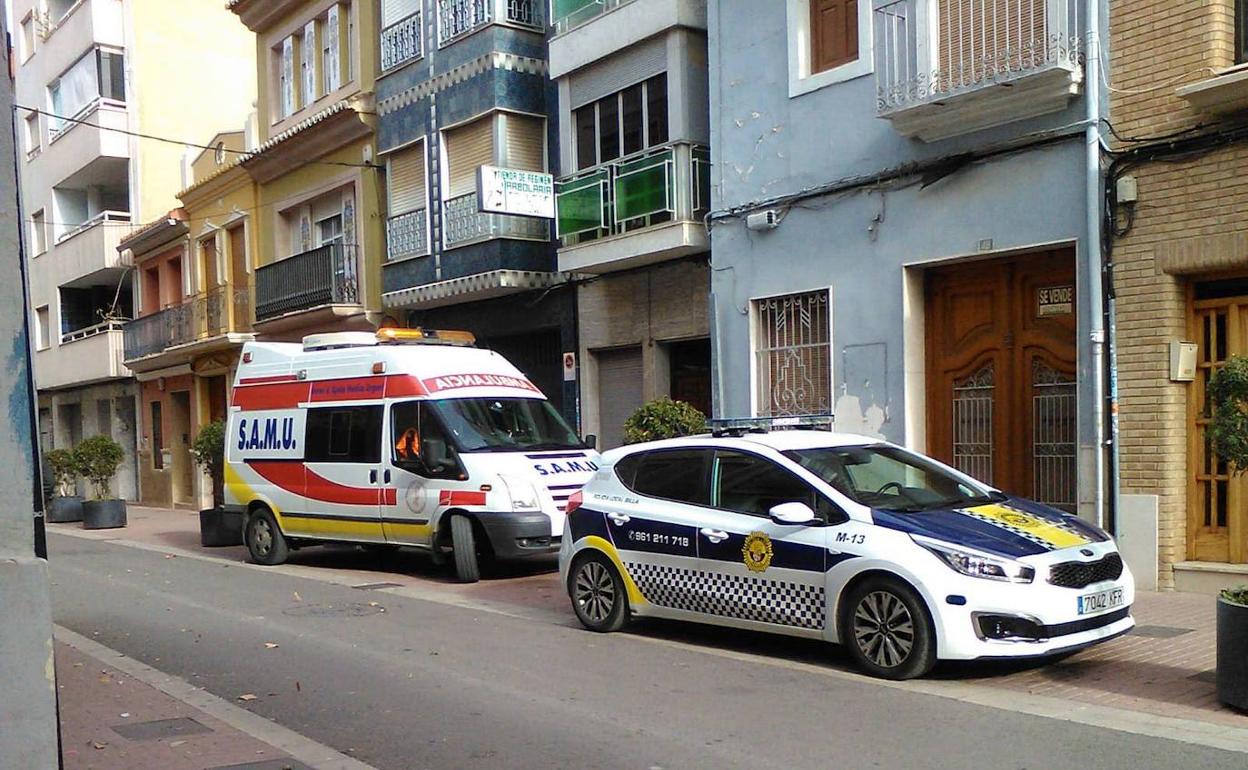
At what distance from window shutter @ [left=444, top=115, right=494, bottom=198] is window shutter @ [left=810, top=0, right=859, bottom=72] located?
22.0 feet

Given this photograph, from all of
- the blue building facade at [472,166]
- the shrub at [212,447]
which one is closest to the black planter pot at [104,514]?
the shrub at [212,447]

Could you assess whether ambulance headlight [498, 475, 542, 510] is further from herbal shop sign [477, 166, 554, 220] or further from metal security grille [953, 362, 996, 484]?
herbal shop sign [477, 166, 554, 220]

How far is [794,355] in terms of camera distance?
47.3 ft

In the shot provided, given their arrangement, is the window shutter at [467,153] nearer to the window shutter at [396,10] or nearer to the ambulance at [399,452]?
the window shutter at [396,10]

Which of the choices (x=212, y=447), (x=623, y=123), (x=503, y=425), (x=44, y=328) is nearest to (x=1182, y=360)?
(x=503, y=425)

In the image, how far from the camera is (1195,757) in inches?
231

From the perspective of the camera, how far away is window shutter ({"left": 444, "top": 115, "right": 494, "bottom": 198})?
1938 centimetres

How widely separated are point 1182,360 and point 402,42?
15066 millimetres

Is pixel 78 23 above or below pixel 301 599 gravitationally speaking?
above

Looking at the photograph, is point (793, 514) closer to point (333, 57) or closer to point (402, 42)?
point (402, 42)

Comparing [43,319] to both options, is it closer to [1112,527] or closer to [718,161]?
[718,161]

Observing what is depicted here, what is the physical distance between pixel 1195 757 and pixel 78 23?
3442cm

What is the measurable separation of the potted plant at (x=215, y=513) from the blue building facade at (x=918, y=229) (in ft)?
22.9

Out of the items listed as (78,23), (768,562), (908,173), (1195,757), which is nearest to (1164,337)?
(908,173)
